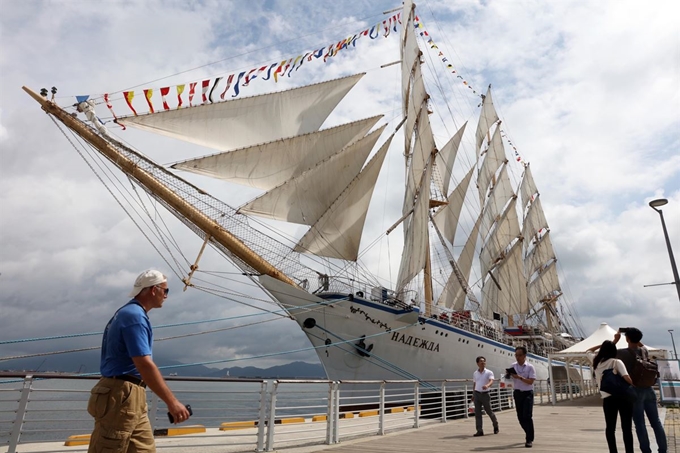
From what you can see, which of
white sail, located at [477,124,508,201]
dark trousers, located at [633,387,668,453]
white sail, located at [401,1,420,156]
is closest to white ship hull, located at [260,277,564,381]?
dark trousers, located at [633,387,668,453]

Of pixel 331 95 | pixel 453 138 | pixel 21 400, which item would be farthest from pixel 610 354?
pixel 453 138

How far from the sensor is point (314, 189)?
865 inches

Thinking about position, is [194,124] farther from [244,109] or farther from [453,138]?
[453,138]

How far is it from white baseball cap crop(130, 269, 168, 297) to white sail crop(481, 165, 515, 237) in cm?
5104

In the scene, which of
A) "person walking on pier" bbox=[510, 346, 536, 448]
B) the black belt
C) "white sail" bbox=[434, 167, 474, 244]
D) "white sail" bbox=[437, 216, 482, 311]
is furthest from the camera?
"white sail" bbox=[437, 216, 482, 311]

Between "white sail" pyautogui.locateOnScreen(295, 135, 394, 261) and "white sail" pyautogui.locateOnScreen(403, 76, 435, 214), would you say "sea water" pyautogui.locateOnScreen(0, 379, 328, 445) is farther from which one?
"white sail" pyautogui.locateOnScreen(403, 76, 435, 214)

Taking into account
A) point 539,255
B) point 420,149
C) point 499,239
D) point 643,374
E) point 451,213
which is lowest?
point 643,374

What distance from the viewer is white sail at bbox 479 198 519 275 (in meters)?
50.9

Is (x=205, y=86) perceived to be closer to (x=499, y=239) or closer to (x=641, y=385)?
(x=641, y=385)

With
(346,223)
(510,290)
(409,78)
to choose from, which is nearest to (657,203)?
(346,223)

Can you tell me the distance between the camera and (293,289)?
61.6ft

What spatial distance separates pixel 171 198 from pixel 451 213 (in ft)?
100

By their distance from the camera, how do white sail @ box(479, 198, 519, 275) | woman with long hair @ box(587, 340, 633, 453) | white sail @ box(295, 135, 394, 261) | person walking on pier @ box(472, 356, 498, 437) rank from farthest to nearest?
white sail @ box(479, 198, 519, 275) < white sail @ box(295, 135, 394, 261) < person walking on pier @ box(472, 356, 498, 437) < woman with long hair @ box(587, 340, 633, 453)

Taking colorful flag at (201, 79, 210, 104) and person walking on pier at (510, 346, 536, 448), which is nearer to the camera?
person walking on pier at (510, 346, 536, 448)
